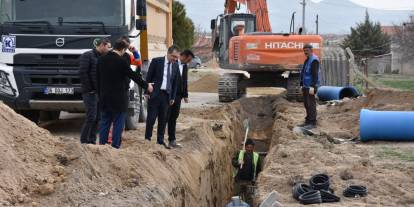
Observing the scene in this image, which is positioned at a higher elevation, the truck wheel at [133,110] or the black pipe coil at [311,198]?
the truck wheel at [133,110]

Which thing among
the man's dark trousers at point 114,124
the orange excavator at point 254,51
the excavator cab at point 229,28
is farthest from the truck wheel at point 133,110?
the excavator cab at point 229,28

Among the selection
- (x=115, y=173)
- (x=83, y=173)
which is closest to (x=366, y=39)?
(x=115, y=173)

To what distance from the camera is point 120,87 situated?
9.20 m

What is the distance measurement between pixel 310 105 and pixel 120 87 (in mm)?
A: 5417

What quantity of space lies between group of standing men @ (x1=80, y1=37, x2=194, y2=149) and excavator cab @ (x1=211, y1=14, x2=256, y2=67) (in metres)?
10.5

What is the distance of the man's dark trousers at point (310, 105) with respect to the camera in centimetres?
1334

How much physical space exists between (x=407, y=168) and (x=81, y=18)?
5.77 m

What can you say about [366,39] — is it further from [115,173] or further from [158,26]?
[115,173]

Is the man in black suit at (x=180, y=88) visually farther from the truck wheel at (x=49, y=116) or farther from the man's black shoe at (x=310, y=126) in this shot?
the truck wheel at (x=49, y=116)

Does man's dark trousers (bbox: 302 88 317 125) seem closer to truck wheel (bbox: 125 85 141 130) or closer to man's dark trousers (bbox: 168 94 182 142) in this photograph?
truck wheel (bbox: 125 85 141 130)

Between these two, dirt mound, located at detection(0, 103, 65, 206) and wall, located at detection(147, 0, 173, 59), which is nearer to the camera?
dirt mound, located at detection(0, 103, 65, 206)

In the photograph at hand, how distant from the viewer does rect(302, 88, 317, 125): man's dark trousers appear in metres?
13.3

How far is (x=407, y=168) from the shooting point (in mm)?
8992

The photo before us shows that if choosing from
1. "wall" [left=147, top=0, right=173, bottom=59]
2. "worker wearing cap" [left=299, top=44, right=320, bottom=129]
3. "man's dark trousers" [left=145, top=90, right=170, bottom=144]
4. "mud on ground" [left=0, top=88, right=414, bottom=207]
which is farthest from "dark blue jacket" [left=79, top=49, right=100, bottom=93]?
"worker wearing cap" [left=299, top=44, right=320, bottom=129]
